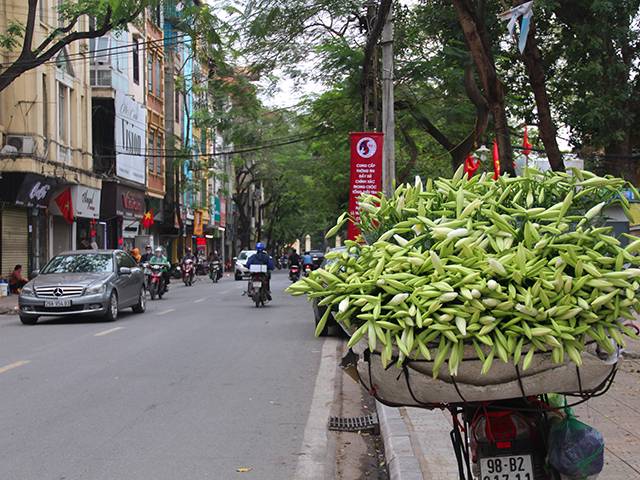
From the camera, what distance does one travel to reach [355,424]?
290 inches

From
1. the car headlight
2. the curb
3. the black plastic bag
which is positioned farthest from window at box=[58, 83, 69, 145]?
the black plastic bag

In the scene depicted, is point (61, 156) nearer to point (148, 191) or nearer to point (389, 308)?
point (148, 191)

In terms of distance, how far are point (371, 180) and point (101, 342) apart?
313 inches

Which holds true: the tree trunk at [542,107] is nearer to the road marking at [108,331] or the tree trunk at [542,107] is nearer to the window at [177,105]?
the road marking at [108,331]

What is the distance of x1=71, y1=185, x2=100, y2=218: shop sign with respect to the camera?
30.8 meters

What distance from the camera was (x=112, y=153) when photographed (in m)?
35.8

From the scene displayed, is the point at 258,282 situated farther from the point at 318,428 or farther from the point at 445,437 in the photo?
the point at 445,437

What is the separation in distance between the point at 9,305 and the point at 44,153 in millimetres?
7763

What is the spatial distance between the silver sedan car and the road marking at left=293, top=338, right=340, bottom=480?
6.64 metres

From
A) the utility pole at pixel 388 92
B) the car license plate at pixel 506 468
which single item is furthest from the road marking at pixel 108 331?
the car license plate at pixel 506 468

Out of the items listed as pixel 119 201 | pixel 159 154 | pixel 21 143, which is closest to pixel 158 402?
pixel 21 143

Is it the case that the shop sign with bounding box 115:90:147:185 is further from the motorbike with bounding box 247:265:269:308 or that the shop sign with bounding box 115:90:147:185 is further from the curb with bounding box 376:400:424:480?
the curb with bounding box 376:400:424:480

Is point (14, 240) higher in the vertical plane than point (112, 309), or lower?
higher

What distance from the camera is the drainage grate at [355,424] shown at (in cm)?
720
